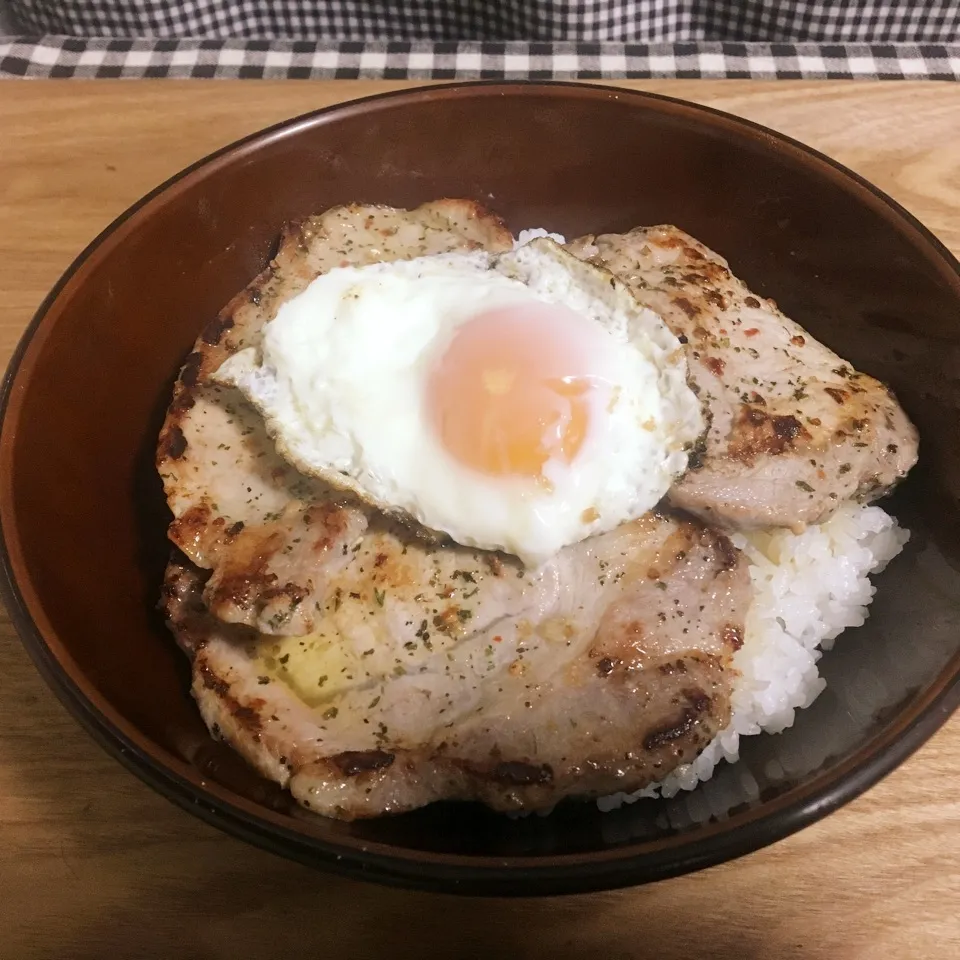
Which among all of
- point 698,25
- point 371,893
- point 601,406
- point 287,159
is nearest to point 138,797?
point 371,893

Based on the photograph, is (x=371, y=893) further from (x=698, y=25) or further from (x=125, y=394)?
Answer: (x=698, y=25)

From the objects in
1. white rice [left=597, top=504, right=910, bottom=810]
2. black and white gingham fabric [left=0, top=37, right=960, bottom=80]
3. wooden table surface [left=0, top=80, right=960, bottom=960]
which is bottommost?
wooden table surface [left=0, top=80, right=960, bottom=960]

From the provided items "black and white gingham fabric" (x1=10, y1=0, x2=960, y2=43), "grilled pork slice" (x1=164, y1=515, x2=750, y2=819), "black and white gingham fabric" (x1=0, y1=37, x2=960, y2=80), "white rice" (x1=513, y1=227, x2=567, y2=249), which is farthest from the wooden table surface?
"black and white gingham fabric" (x1=10, y1=0, x2=960, y2=43)

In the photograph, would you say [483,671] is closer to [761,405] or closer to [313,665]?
[313,665]

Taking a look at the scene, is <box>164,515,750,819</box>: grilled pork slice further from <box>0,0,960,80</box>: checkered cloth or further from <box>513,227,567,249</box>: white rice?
<box>0,0,960,80</box>: checkered cloth

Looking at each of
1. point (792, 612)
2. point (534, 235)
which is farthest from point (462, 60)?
point (792, 612)

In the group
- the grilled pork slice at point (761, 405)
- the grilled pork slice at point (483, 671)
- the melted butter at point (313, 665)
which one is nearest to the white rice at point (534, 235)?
the grilled pork slice at point (761, 405)

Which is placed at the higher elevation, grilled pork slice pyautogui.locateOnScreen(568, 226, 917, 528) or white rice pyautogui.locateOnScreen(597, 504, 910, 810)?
grilled pork slice pyautogui.locateOnScreen(568, 226, 917, 528)
